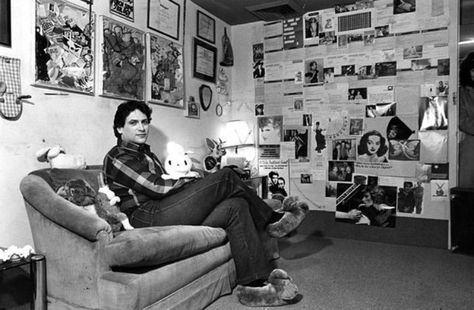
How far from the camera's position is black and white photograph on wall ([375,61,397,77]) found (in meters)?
3.09

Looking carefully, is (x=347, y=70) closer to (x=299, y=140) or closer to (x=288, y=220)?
(x=299, y=140)

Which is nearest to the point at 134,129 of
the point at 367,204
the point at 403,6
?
the point at 367,204

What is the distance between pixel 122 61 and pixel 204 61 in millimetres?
1089

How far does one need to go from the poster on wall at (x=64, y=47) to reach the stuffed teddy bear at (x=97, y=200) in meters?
0.63

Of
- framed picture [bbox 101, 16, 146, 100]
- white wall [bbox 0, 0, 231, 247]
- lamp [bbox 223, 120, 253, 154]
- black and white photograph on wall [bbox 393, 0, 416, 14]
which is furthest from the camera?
lamp [bbox 223, 120, 253, 154]

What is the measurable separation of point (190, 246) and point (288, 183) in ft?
6.72

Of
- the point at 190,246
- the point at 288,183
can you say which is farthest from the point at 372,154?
the point at 190,246

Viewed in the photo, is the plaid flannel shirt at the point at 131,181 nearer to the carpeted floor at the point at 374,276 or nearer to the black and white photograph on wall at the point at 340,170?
the carpeted floor at the point at 374,276

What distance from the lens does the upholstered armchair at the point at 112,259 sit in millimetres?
1386

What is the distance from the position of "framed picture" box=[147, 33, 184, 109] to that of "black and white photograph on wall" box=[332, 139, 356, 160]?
56.5 inches

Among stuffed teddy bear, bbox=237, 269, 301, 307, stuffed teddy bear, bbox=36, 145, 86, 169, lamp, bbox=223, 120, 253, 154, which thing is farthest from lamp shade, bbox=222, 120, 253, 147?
stuffed teddy bear, bbox=237, 269, 301, 307

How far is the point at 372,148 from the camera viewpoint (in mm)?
3152

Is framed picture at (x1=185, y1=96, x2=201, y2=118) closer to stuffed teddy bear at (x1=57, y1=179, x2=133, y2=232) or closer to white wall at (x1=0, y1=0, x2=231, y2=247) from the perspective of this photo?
white wall at (x1=0, y1=0, x2=231, y2=247)

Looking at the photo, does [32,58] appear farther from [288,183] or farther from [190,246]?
[288,183]
